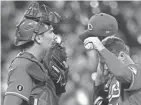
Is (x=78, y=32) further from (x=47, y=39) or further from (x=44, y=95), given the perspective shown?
(x=44, y=95)

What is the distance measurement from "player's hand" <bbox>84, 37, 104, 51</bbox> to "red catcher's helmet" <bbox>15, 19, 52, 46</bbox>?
0.46 metres

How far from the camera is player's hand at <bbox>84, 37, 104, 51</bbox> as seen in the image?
532 centimetres

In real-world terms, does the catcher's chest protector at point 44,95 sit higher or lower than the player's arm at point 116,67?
lower

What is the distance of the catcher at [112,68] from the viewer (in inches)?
207

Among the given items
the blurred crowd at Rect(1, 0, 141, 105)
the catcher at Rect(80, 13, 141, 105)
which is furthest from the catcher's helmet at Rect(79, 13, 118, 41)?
the blurred crowd at Rect(1, 0, 141, 105)

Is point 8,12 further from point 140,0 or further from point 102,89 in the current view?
point 102,89

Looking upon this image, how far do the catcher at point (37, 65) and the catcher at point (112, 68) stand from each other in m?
0.38

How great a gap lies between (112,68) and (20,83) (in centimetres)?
91

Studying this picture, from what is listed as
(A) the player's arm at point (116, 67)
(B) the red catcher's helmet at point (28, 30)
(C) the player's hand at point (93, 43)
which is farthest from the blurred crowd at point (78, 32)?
(A) the player's arm at point (116, 67)

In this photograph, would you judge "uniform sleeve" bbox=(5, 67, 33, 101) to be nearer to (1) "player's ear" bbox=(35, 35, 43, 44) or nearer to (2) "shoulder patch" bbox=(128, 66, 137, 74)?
(1) "player's ear" bbox=(35, 35, 43, 44)

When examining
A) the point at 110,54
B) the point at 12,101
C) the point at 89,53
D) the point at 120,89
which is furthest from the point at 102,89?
the point at 89,53

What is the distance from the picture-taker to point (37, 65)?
206 inches

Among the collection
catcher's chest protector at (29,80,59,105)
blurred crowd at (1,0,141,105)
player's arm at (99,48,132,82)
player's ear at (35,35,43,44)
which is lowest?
catcher's chest protector at (29,80,59,105)

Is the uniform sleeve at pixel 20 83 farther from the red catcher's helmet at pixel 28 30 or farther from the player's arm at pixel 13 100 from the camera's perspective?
the red catcher's helmet at pixel 28 30
